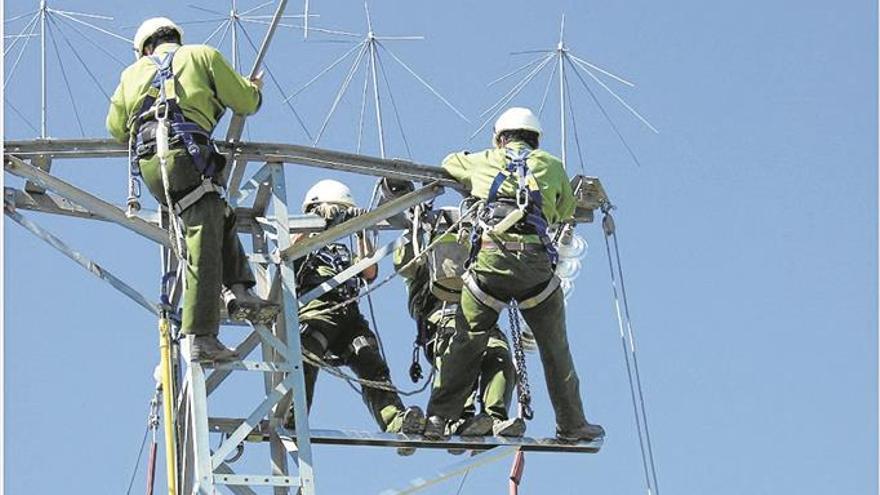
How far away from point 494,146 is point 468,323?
5.00ft

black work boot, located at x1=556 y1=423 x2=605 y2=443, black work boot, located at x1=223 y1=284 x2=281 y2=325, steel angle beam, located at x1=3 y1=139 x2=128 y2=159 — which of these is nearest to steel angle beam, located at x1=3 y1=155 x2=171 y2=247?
steel angle beam, located at x1=3 y1=139 x2=128 y2=159

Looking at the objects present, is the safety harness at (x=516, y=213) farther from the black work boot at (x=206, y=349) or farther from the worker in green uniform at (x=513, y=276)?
the black work boot at (x=206, y=349)

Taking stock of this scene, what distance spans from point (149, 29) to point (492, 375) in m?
3.93

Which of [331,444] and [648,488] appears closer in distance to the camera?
[331,444]

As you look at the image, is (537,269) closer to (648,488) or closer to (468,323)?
(468,323)

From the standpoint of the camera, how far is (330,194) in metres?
18.2

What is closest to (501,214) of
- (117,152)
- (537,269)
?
(537,269)

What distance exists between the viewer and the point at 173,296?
16.0 metres

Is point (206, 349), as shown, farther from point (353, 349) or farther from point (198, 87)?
point (353, 349)

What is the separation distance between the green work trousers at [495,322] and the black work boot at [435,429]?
0.24 feet

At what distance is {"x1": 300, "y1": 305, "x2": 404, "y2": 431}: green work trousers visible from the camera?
1769cm

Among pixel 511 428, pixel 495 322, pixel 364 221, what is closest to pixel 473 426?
pixel 511 428

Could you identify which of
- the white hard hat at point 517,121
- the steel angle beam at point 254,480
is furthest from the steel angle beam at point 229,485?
the white hard hat at point 517,121

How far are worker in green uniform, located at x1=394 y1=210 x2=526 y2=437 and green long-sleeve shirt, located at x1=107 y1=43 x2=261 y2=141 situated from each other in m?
2.10
